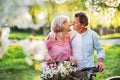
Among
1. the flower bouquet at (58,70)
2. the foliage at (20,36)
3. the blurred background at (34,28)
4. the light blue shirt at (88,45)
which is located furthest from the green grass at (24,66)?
the flower bouquet at (58,70)

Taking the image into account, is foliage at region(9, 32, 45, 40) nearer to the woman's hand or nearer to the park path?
the park path

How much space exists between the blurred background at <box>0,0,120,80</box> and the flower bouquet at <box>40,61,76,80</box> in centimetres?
196

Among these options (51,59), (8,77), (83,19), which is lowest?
Answer: (8,77)

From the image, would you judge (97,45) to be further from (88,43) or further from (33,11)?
(33,11)

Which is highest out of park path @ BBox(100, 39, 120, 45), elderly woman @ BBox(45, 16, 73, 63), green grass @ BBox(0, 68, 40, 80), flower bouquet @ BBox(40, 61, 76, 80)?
elderly woman @ BBox(45, 16, 73, 63)

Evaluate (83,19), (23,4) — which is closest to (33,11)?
(23,4)

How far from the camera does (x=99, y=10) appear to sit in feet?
15.4

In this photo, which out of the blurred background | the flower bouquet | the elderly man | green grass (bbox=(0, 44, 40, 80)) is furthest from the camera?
green grass (bbox=(0, 44, 40, 80))

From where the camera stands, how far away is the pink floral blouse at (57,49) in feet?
8.86

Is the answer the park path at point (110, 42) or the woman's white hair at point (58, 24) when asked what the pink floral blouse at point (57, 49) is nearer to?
the woman's white hair at point (58, 24)

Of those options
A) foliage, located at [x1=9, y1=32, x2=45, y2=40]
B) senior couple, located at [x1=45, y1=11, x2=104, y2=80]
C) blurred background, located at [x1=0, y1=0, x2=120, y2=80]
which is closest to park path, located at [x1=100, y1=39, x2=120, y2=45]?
blurred background, located at [x1=0, y1=0, x2=120, y2=80]

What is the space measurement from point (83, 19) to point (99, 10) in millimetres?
1947

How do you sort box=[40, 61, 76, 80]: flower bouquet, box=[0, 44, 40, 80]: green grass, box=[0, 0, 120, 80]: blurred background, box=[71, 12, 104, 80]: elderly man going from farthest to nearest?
box=[0, 44, 40, 80]: green grass
box=[0, 0, 120, 80]: blurred background
box=[71, 12, 104, 80]: elderly man
box=[40, 61, 76, 80]: flower bouquet

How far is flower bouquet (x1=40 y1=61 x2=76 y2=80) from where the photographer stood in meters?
2.61
